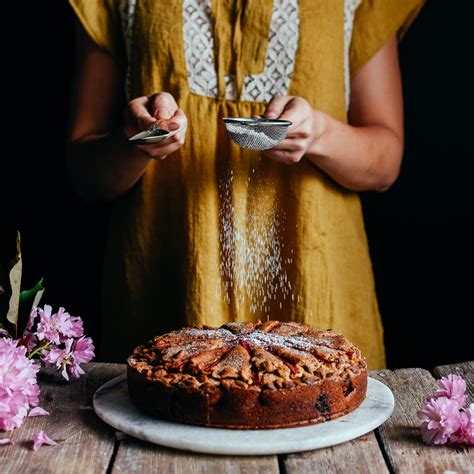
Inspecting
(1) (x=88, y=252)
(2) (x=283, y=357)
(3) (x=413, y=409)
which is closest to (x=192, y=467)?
(2) (x=283, y=357)

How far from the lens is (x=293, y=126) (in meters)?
1.36

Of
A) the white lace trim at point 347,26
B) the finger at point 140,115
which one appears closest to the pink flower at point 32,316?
the finger at point 140,115

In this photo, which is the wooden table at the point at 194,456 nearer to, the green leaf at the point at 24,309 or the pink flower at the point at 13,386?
the pink flower at the point at 13,386

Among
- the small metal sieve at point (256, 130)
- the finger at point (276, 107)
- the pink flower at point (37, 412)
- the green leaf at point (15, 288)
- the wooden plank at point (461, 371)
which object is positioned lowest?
the wooden plank at point (461, 371)

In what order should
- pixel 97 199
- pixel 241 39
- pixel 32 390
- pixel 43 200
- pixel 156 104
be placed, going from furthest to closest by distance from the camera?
pixel 43 200
pixel 97 199
pixel 241 39
pixel 156 104
pixel 32 390

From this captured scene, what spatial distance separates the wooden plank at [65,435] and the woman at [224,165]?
1.18 ft

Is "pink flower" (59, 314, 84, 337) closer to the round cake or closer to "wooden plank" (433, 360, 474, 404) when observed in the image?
the round cake

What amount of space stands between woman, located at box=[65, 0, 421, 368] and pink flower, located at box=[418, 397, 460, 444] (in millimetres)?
544

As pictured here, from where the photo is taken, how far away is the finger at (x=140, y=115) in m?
1.31

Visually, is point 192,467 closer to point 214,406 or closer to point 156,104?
point 214,406

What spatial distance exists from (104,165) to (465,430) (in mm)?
799

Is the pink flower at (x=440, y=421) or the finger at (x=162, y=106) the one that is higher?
the finger at (x=162, y=106)

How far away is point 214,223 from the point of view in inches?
59.9

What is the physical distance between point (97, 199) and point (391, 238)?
0.84 m
